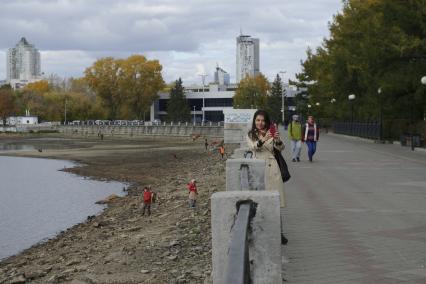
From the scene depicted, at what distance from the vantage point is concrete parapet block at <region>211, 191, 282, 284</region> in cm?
391

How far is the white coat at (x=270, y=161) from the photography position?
26.3ft

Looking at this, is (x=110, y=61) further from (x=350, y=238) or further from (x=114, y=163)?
(x=350, y=238)

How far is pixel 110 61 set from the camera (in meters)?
129

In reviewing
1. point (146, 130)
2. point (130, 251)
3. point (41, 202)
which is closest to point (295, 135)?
point (41, 202)

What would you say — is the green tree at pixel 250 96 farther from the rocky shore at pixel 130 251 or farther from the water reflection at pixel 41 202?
the rocky shore at pixel 130 251

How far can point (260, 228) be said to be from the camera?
154 inches

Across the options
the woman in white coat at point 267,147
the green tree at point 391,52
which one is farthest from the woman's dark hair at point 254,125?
the green tree at point 391,52

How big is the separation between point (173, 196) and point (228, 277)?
1794 centimetres

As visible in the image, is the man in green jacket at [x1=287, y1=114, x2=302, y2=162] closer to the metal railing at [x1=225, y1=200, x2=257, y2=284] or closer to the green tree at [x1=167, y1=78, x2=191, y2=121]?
the metal railing at [x1=225, y1=200, x2=257, y2=284]

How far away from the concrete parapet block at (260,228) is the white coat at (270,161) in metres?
4.04

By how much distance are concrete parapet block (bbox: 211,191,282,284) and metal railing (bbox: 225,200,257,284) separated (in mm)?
52

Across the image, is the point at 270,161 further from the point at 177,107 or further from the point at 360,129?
the point at 177,107

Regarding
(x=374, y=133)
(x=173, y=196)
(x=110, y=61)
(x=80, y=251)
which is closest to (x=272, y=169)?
(x=80, y=251)

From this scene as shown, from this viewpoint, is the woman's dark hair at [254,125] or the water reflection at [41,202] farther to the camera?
the water reflection at [41,202]
